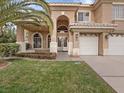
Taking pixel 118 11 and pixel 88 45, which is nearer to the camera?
pixel 88 45

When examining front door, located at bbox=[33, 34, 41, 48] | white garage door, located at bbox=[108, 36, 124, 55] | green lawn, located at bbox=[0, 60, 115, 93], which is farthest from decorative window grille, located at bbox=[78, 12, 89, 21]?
green lawn, located at bbox=[0, 60, 115, 93]

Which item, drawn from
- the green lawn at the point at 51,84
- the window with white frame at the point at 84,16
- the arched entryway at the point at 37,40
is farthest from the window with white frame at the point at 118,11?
the green lawn at the point at 51,84

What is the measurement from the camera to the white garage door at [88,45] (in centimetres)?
2486

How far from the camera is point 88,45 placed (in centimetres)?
2498

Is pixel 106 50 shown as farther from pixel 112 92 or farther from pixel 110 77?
pixel 112 92

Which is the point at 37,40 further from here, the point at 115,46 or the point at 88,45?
the point at 115,46

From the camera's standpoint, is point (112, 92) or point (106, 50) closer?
point (112, 92)

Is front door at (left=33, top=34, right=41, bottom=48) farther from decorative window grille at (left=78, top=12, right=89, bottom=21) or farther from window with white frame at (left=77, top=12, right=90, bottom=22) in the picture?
decorative window grille at (left=78, top=12, right=89, bottom=21)

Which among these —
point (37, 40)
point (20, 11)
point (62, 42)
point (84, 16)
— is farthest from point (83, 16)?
point (20, 11)

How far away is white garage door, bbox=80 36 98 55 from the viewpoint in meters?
24.9

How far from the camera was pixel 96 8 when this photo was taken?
31219 millimetres

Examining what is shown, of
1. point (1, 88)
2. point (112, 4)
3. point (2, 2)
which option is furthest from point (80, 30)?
point (1, 88)

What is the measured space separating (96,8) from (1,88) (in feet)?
84.2

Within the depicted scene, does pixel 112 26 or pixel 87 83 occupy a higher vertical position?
pixel 112 26
